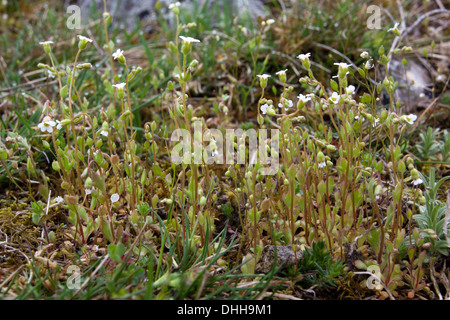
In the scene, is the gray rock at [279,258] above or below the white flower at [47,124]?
below

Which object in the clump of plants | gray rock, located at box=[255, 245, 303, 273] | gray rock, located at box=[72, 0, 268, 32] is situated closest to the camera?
the clump of plants

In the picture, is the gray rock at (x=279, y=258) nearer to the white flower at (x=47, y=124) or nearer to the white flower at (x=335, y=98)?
the white flower at (x=335, y=98)

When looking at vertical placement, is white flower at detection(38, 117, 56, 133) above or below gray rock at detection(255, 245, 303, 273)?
above

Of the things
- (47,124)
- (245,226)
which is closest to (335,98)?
(245,226)

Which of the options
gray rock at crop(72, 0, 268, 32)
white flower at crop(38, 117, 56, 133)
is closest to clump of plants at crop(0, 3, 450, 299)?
white flower at crop(38, 117, 56, 133)

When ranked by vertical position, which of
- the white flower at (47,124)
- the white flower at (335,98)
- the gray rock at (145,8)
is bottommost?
the white flower at (47,124)

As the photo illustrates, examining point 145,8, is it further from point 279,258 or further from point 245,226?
point 279,258

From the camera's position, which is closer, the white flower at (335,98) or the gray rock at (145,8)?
the white flower at (335,98)

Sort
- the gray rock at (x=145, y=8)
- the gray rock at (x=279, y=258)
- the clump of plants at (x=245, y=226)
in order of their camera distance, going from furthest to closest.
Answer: the gray rock at (x=145, y=8)
the gray rock at (x=279, y=258)
the clump of plants at (x=245, y=226)

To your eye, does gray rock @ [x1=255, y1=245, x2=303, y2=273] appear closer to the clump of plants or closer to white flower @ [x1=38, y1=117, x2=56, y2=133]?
the clump of plants

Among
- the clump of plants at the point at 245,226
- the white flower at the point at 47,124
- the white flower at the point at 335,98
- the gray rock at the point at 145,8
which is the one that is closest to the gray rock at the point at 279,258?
the clump of plants at the point at 245,226

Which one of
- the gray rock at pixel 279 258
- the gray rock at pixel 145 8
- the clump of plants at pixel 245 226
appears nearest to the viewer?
the clump of plants at pixel 245 226
